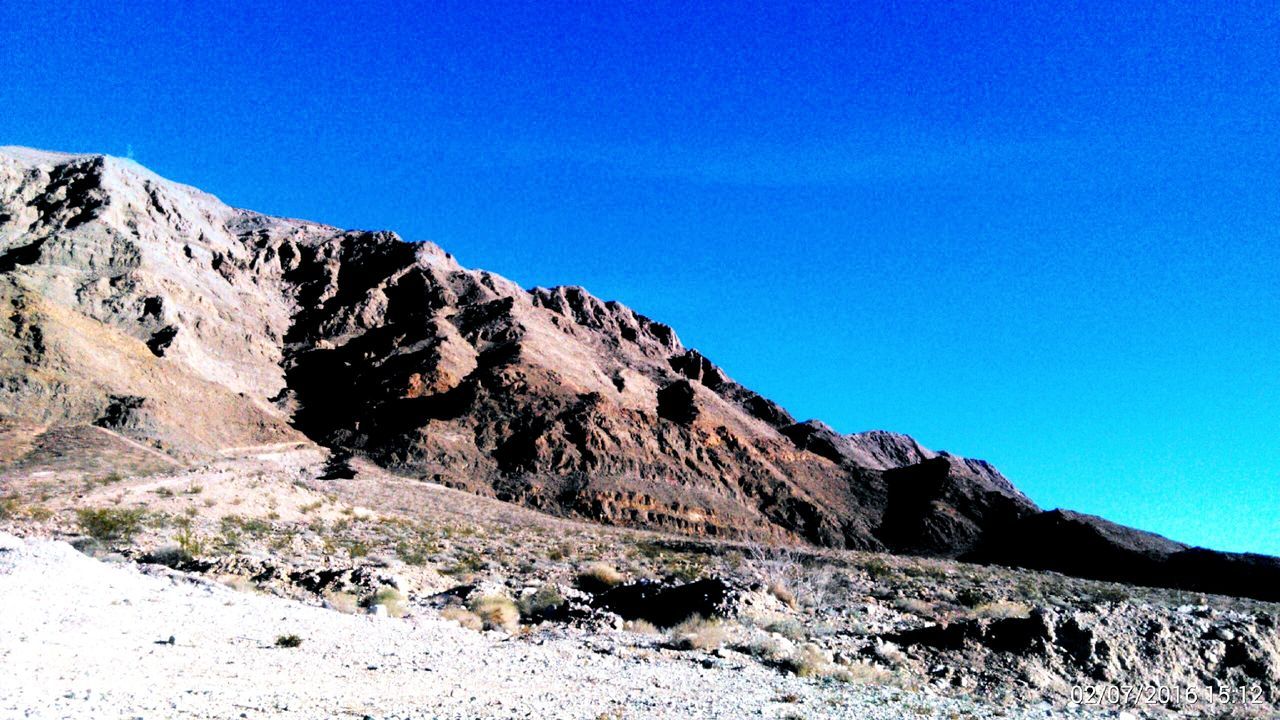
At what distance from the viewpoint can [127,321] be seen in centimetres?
7262

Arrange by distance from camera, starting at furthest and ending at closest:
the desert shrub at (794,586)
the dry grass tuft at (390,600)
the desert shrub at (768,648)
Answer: the desert shrub at (794,586) < the dry grass tuft at (390,600) < the desert shrub at (768,648)

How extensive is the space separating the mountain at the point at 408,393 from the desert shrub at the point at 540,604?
39282 mm

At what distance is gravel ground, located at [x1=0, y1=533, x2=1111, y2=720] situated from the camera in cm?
721

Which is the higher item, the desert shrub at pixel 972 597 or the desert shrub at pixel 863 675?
the desert shrub at pixel 972 597

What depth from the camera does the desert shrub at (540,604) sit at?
16.2 meters

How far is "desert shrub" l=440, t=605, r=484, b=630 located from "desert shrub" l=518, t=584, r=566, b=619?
1384 millimetres

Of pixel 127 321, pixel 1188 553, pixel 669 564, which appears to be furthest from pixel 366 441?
pixel 1188 553

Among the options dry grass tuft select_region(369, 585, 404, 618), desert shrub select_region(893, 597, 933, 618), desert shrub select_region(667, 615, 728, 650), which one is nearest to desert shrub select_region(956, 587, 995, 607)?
desert shrub select_region(893, 597, 933, 618)

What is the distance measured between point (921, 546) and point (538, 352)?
4910cm

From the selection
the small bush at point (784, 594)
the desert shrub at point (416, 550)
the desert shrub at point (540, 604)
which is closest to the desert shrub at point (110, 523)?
the desert shrub at point (416, 550)

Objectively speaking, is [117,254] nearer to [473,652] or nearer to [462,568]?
[462,568]
